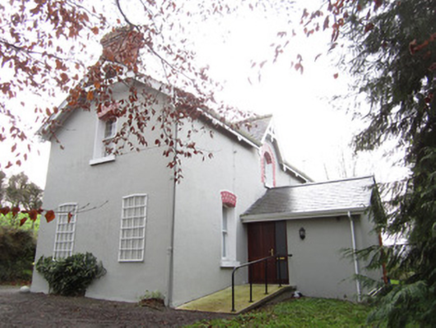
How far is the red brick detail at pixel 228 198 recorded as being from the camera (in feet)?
41.3

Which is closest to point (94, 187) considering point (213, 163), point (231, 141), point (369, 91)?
point (213, 163)

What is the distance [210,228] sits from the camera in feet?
38.2

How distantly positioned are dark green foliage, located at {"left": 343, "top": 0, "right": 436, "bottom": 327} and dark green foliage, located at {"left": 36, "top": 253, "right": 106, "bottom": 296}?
28.9 ft

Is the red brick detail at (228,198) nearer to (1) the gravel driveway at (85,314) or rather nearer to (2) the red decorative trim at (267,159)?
(2) the red decorative trim at (267,159)

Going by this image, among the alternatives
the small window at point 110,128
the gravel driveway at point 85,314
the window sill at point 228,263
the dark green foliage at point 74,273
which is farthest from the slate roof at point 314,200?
the small window at point 110,128

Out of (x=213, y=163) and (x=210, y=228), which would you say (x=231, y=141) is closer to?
(x=213, y=163)

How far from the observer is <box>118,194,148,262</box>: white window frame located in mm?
10617

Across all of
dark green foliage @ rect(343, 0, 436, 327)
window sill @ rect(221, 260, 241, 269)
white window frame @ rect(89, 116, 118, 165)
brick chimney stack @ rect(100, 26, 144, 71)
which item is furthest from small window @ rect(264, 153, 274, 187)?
dark green foliage @ rect(343, 0, 436, 327)

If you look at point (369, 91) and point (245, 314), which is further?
point (245, 314)

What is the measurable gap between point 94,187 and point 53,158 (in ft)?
9.72

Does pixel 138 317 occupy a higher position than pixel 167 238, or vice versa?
pixel 167 238

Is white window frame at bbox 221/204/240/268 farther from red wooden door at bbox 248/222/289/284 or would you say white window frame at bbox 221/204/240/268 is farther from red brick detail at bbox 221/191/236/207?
red wooden door at bbox 248/222/289/284

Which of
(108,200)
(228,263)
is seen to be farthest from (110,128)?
(228,263)

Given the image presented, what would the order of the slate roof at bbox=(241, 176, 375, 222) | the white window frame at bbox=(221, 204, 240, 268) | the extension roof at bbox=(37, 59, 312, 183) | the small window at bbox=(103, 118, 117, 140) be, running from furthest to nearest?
the small window at bbox=(103, 118, 117, 140) → the white window frame at bbox=(221, 204, 240, 268) → the slate roof at bbox=(241, 176, 375, 222) → the extension roof at bbox=(37, 59, 312, 183)
